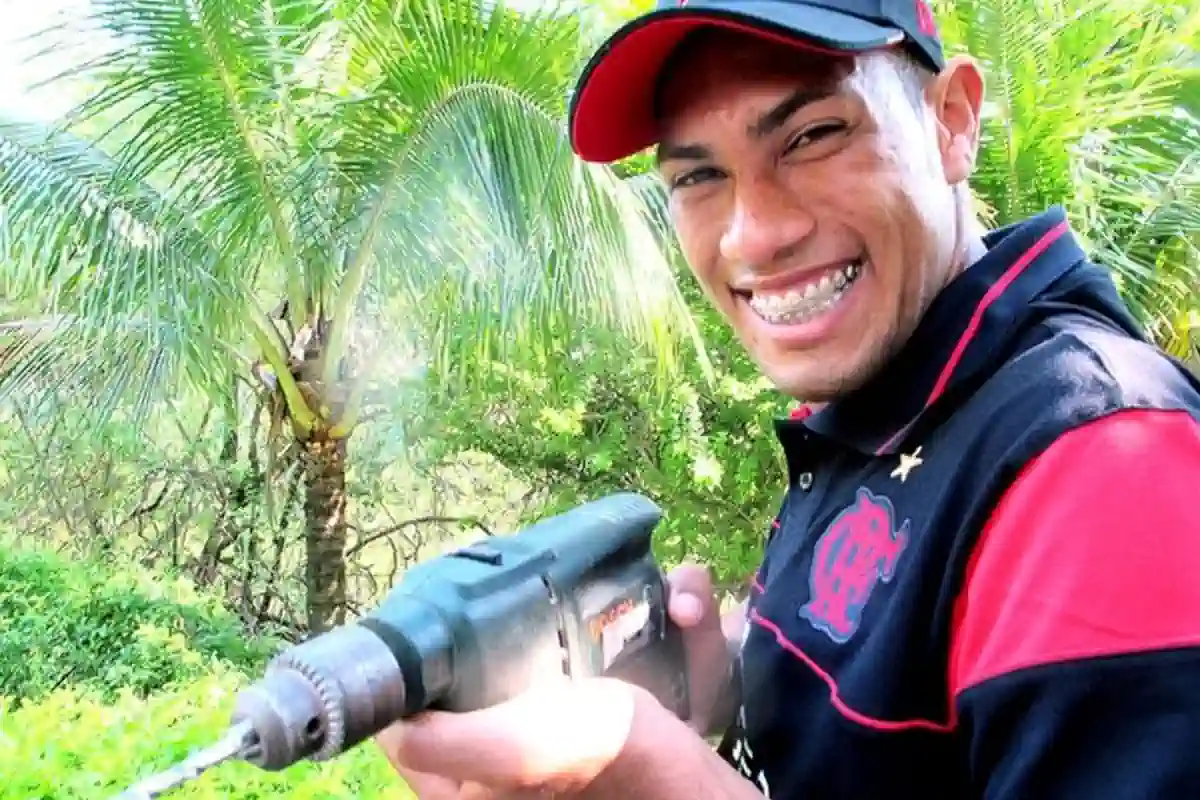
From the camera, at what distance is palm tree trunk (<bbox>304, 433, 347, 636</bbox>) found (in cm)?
479

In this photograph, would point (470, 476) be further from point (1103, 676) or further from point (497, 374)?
point (1103, 676)

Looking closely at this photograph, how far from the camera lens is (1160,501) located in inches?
21.1

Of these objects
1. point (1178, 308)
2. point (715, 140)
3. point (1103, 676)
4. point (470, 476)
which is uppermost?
point (715, 140)

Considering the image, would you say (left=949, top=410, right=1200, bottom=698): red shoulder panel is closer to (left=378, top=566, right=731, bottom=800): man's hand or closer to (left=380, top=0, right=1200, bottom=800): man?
(left=380, top=0, right=1200, bottom=800): man

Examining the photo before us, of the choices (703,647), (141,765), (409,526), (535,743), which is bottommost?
(409,526)

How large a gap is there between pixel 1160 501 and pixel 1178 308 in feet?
13.6

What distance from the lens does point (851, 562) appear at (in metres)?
0.76

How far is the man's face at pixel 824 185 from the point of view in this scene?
80cm

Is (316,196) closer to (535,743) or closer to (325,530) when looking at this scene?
(325,530)

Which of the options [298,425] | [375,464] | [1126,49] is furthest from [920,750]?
[375,464]

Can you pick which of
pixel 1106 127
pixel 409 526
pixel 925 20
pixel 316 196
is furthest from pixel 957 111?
pixel 409 526

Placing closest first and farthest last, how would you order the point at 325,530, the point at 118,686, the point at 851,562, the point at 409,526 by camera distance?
the point at 851,562 < the point at 325,530 < the point at 118,686 < the point at 409,526

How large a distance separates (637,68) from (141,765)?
238cm

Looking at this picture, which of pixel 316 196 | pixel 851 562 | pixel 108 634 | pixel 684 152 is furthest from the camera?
pixel 108 634
